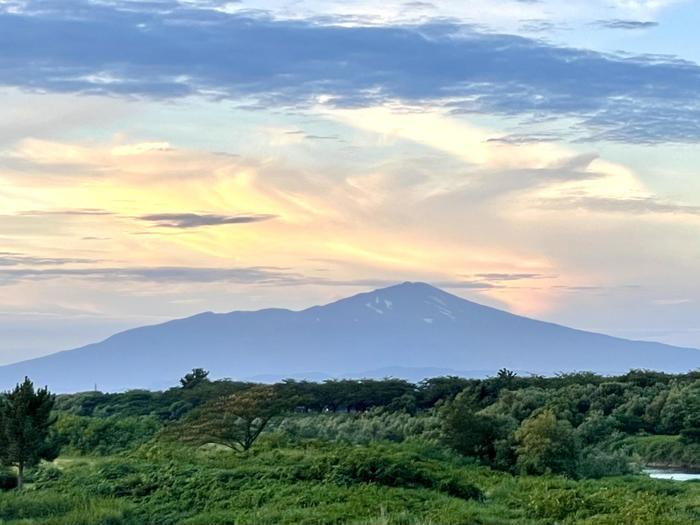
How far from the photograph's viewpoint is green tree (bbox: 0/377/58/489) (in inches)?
1251

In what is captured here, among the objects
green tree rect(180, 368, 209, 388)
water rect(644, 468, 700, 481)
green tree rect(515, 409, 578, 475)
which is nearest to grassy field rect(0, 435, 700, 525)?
green tree rect(515, 409, 578, 475)

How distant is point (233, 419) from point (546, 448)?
1107cm

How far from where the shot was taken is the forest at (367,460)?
26766mm

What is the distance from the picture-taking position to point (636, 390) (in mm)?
56312

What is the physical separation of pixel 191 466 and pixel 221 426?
784 cm

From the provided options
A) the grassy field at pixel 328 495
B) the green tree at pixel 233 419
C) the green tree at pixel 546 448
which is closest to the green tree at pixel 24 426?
the grassy field at pixel 328 495

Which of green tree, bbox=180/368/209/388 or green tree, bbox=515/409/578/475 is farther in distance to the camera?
green tree, bbox=180/368/209/388

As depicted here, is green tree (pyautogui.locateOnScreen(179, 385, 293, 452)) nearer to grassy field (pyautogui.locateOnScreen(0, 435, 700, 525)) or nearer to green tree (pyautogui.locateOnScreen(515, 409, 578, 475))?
grassy field (pyautogui.locateOnScreen(0, 435, 700, 525))

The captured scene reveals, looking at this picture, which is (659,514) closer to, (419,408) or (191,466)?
(191,466)

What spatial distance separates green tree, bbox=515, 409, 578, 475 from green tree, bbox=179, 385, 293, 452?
360 inches

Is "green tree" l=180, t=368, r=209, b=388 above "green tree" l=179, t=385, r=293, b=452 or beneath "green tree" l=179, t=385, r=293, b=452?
above

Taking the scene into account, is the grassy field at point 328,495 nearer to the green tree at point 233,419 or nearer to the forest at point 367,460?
the forest at point 367,460

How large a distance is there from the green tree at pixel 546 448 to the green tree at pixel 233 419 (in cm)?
915

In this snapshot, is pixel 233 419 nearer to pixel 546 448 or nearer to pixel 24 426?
pixel 24 426
